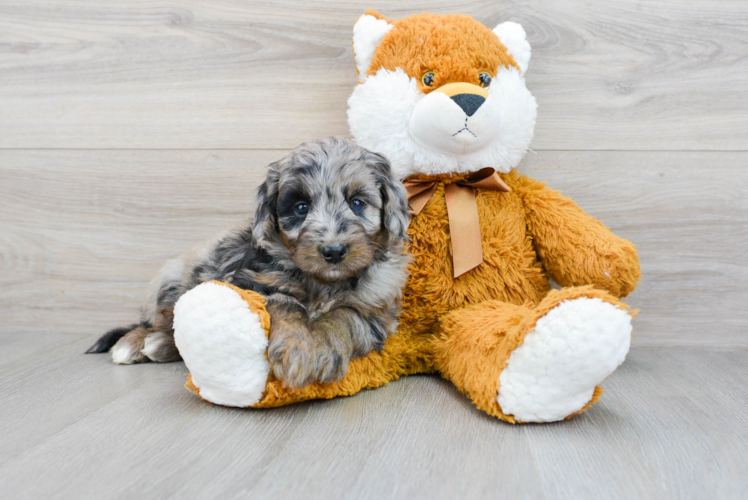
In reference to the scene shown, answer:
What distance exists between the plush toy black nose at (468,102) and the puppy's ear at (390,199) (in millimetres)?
259

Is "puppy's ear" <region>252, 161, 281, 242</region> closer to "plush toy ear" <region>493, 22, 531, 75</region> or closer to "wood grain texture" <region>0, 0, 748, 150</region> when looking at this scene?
"wood grain texture" <region>0, 0, 748, 150</region>

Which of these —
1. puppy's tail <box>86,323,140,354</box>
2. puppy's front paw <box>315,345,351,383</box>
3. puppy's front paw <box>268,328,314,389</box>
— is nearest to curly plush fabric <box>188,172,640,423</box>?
puppy's front paw <box>315,345,351,383</box>

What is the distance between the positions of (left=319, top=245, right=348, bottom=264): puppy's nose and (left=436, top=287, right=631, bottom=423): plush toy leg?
1.35ft

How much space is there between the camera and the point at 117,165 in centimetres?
204

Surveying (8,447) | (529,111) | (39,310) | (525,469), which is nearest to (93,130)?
(39,310)

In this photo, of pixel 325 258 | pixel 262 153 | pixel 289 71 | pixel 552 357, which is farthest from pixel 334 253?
pixel 289 71

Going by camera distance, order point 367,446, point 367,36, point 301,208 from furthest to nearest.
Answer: point 367,36 → point 301,208 → point 367,446

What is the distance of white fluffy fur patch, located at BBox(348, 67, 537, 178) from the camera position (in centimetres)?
152

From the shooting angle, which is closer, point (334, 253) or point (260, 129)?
point (334, 253)

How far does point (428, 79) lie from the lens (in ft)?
4.96

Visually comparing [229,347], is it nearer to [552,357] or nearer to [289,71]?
[552,357]

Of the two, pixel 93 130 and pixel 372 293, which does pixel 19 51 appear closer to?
pixel 93 130

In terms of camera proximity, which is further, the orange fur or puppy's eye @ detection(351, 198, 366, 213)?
the orange fur

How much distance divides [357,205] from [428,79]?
45 centimetres
